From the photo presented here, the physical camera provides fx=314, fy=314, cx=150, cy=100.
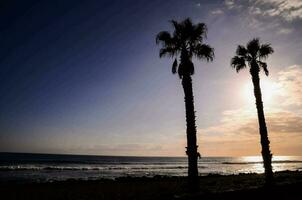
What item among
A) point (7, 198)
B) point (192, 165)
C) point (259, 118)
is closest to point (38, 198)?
point (7, 198)

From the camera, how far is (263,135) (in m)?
24.3

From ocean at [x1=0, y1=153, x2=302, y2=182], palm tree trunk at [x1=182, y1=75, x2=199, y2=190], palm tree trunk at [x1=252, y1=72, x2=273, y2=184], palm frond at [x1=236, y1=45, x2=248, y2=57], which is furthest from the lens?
ocean at [x1=0, y1=153, x2=302, y2=182]

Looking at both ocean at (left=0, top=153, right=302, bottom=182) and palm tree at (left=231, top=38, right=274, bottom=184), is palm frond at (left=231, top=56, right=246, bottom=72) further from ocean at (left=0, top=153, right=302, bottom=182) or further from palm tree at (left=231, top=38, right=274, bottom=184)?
ocean at (left=0, top=153, right=302, bottom=182)

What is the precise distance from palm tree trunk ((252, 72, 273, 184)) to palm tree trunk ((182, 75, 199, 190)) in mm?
6335

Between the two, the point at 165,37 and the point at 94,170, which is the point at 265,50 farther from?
the point at 94,170

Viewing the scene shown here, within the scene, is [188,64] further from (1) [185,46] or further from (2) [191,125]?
(2) [191,125]

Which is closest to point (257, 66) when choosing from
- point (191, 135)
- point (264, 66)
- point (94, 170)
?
Answer: point (264, 66)

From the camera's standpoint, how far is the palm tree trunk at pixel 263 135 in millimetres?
23562

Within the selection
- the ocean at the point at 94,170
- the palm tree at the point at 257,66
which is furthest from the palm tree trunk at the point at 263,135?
the ocean at the point at 94,170

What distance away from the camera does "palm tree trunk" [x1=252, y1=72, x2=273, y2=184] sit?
2356 centimetres

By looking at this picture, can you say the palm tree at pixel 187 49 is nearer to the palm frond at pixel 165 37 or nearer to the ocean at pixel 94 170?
the palm frond at pixel 165 37

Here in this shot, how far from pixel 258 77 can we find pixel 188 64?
706 centimetres

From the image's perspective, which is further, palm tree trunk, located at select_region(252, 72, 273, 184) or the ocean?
the ocean

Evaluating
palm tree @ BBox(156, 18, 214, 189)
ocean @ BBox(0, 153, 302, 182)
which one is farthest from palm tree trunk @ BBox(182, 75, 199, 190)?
ocean @ BBox(0, 153, 302, 182)
